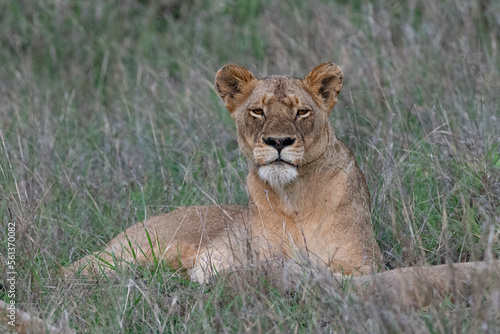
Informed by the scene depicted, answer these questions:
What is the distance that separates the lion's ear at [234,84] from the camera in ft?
13.6

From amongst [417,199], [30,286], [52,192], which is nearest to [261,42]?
[52,192]

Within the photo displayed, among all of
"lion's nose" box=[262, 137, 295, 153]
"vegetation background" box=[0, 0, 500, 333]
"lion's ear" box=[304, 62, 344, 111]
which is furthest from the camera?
"lion's ear" box=[304, 62, 344, 111]

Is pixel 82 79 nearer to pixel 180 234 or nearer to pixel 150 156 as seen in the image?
pixel 150 156

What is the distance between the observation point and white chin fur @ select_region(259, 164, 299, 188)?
3646mm

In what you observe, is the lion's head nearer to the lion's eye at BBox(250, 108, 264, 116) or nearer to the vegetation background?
the lion's eye at BBox(250, 108, 264, 116)

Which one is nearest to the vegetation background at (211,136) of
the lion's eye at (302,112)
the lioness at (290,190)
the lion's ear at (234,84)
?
the lioness at (290,190)

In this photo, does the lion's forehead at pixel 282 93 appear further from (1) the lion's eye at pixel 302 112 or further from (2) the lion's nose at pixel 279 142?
(2) the lion's nose at pixel 279 142

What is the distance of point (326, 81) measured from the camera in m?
4.11

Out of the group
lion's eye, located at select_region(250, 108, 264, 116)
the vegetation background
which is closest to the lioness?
lion's eye, located at select_region(250, 108, 264, 116)

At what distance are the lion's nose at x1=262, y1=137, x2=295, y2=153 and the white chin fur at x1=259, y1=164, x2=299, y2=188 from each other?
0.09 metres

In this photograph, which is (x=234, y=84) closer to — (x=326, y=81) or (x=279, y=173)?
(x=326, y=81)

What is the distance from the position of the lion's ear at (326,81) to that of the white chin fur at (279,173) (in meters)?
0.57

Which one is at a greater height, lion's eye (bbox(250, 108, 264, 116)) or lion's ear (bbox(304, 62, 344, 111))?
lion's ear (bbox(304, 62, 344, 111))

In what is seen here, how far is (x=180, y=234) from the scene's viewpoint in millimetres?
4379
